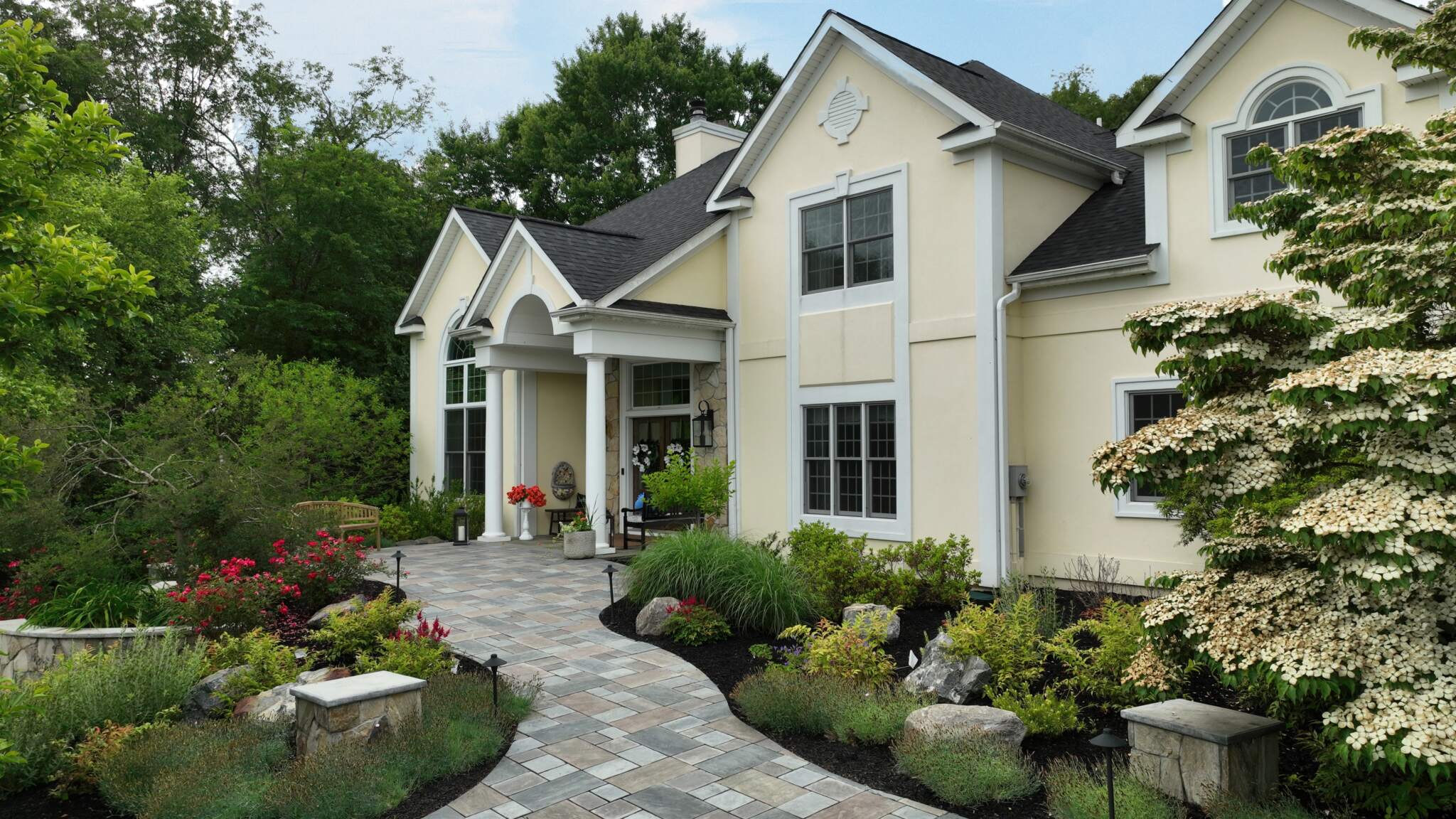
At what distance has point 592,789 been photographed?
5.48 meters

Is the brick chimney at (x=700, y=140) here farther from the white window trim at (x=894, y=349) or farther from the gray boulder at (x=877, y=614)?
the gray boulder at (x=877, y=614)

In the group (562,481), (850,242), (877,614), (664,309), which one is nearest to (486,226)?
(562,481)

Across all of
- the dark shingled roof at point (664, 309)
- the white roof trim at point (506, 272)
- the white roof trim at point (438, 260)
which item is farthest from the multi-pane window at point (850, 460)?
the white roof trim at point (438, 260)

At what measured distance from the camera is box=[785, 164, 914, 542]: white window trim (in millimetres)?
12039

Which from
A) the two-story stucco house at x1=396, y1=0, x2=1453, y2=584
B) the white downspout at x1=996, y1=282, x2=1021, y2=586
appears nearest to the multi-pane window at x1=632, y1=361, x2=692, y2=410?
the two-story stucco house at x1=396, y1=0, x2=1453, y2=584

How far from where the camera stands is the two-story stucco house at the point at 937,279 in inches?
399

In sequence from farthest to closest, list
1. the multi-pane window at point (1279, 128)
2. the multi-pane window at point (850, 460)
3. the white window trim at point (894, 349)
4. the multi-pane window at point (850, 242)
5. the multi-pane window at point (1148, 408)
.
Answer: the multi-pane window at point (850, 242) → the multi-pane window at point (850, 460) → the white window trim at point (894, 349) → the multi-pane window at point (1148, 408) → the multi-pane window at point (1279, 128)

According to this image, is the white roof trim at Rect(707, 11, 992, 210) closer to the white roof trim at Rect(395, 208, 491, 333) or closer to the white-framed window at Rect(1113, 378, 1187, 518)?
the white-framed window at Rect(1113, 378, 1187, 518)

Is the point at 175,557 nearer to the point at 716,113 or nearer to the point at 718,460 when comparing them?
the point at 718,460

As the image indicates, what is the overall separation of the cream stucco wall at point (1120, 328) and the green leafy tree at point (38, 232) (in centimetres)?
938

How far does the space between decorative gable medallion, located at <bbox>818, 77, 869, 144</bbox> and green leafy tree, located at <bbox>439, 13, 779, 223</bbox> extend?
59.0 feet

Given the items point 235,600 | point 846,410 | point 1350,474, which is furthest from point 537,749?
point 846,410

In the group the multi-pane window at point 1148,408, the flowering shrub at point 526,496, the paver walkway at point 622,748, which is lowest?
the paver walkway at point 622,748

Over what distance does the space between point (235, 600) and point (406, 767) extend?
3.80m
